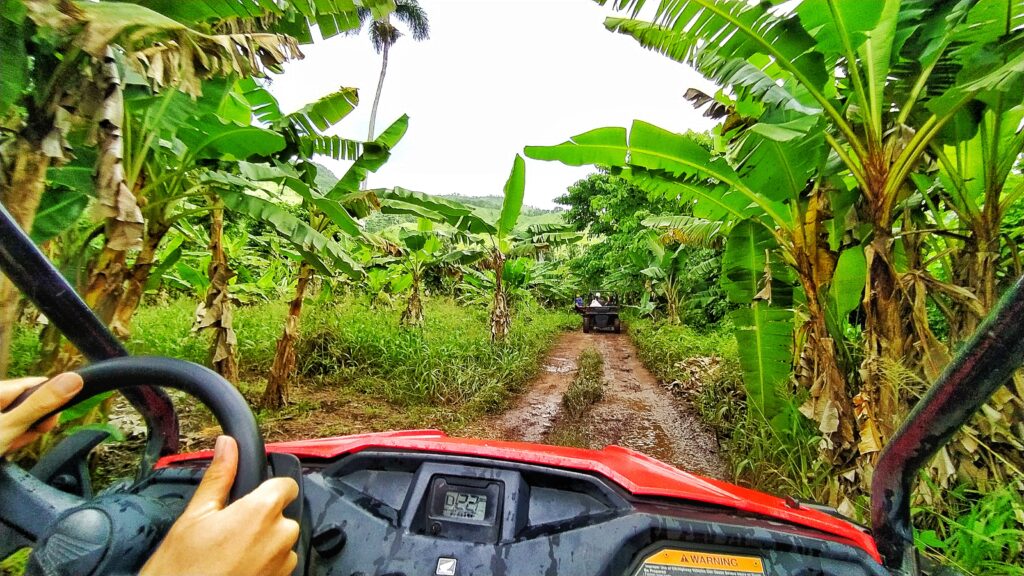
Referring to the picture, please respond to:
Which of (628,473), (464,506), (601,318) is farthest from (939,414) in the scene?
(601,318)

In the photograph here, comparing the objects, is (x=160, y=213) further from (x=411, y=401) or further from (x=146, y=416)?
(x=411, y=401)

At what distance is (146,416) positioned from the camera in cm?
113

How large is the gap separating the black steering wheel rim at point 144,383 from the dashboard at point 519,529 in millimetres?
225

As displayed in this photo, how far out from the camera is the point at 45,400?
692 mm

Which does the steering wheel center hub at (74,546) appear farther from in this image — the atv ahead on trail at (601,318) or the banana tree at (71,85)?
the atv ahead on trail at (601,318)

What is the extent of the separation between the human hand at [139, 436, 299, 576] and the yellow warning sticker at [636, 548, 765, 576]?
26.7 inches

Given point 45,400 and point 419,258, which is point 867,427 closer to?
point 45,400

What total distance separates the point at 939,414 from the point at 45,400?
1.54m

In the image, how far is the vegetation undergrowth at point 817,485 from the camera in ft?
6.85

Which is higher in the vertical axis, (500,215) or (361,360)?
(500,215)

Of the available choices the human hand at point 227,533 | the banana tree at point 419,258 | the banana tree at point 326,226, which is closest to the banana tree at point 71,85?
the banana tree at point 326,226

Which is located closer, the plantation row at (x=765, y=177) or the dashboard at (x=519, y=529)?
the dashboard at (x=519, y=529)

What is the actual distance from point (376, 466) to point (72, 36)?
2414mm

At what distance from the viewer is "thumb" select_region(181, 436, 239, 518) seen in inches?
23.2
